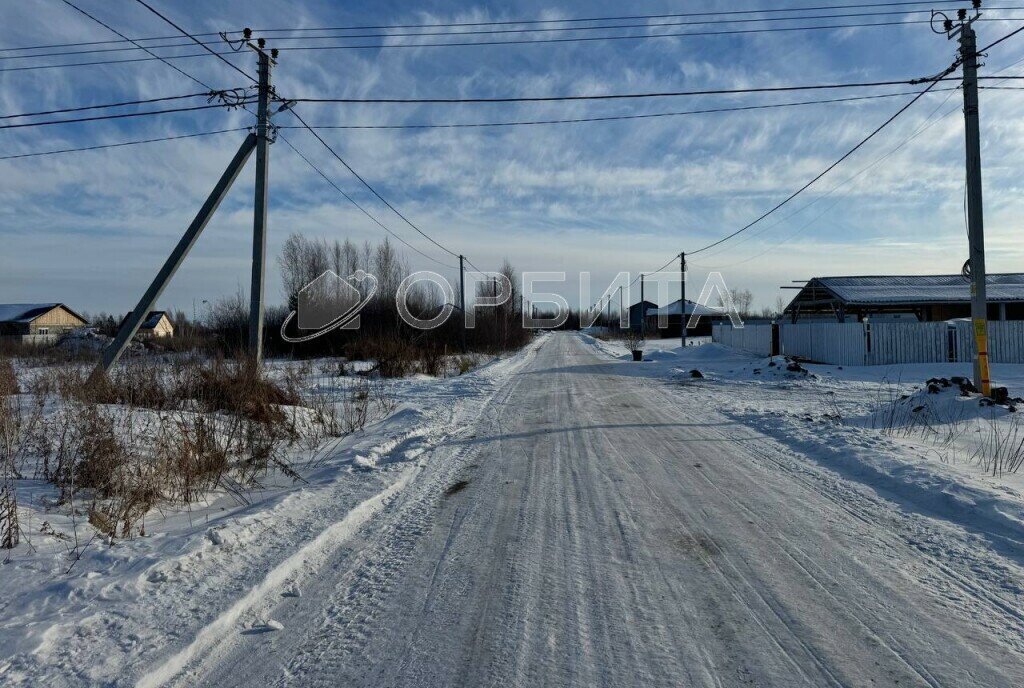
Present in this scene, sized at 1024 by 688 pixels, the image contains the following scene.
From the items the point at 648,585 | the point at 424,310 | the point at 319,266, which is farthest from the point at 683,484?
the point at 319,266

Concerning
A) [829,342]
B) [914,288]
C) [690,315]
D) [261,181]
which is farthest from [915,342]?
[690,315]

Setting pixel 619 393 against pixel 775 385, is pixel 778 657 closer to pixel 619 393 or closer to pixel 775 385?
pixel 619 393

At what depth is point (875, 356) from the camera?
22.4 m

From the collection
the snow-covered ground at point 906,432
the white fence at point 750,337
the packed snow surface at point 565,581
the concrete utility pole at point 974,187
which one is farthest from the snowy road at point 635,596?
the white fence at point 750,337

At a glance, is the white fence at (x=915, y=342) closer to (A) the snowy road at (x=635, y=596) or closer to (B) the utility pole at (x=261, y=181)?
(A) the snowy road at (x=635, y=596)

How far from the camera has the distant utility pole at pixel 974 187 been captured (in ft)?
40.1

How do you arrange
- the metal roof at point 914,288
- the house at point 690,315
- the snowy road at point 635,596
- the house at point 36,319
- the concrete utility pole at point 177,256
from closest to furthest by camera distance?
1. the snowy road at point 635,596
2. the concrete utility pole at point 177,256
3. the metal roof at point 914,288
4. the house at point 36,319
5. the house at point 690,315

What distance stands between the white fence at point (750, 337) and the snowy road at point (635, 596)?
25936mm

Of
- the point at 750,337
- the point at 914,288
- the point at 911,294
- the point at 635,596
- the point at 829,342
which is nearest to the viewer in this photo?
the point at 635,596

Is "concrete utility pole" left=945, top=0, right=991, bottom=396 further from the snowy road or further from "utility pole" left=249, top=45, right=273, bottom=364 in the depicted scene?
"utility pole" left=249, top=45, right=273, bottom=364

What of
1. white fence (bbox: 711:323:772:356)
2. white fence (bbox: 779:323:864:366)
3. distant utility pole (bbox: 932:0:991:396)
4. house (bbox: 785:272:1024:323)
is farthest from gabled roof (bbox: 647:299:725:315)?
distant utility pole (bbox: 932:0:991:396)

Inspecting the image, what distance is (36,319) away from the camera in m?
67.1

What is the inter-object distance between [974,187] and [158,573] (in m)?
15.0

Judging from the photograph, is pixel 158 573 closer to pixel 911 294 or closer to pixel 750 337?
pixel 911 294
